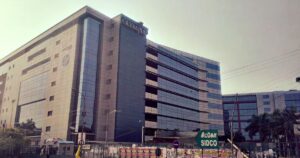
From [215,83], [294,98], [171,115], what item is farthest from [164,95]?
[294,98]

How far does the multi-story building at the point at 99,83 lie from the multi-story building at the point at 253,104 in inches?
1912

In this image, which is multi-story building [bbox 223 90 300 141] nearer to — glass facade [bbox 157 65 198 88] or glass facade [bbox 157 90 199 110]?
glass facade [bbox 157 65 198 88]

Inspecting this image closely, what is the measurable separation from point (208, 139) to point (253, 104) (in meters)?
134

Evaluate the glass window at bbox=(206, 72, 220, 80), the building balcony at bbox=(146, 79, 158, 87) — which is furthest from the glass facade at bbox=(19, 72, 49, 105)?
the glass window at bbox=(206, 72, 220, 80)

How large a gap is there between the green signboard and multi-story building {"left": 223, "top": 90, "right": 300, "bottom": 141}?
410ft

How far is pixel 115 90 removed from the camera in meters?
76.1

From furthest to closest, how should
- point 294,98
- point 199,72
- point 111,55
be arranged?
1. point 294,98
2. point 199,72
3. point 111,55

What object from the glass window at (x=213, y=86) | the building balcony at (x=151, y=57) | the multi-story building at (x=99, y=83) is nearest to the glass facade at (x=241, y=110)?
the glass window at (x=213, y=86)

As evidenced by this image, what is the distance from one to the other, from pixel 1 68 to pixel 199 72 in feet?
281

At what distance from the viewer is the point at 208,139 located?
23094 millimetres

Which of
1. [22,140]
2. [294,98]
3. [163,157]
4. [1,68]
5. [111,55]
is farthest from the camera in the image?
[294,98]

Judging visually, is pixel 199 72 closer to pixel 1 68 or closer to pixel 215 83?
pixel 215 83

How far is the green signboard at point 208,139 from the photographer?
22.7m

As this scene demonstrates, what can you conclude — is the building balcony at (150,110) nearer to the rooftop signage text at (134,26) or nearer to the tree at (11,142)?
the rooftop signage text at (134,26)
